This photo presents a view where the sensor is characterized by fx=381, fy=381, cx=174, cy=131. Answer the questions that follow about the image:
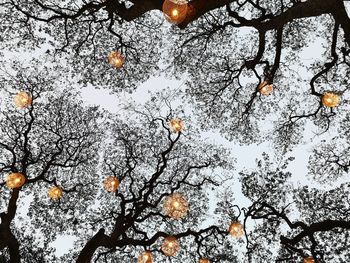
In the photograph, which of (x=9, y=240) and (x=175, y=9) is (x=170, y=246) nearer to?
(x=9, y=240)

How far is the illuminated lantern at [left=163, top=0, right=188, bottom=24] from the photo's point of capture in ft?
20.6

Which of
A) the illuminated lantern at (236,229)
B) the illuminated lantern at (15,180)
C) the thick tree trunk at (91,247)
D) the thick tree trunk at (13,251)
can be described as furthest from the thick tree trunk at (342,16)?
the thick tree trunk at (13,251)

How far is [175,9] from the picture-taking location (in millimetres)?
6301

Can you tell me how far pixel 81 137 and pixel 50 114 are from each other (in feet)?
4.73

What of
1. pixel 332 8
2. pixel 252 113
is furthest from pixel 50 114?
pixel 332 8

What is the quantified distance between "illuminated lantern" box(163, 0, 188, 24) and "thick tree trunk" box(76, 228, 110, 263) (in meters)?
5.02

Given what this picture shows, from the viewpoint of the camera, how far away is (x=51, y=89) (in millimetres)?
Result: 13789

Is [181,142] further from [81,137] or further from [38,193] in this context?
[38,193]

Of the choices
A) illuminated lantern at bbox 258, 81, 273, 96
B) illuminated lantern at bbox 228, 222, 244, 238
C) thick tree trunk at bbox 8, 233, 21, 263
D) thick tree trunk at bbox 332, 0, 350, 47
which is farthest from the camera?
illuminated lantern at bbox 258, 81, 273, 96

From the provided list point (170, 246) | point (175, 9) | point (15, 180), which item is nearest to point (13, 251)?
point (15, 180)

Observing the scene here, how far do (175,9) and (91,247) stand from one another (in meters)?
5.30

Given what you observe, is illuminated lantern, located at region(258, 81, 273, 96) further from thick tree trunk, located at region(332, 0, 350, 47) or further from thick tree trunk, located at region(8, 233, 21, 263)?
thick tree trunk, located at region(8, 233, 21, 263)

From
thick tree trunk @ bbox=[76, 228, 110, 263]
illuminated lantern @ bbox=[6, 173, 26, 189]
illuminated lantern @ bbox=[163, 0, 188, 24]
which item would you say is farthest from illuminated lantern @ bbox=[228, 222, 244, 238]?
illuminated lantern @ bbox=[163, 0, 188, 24]

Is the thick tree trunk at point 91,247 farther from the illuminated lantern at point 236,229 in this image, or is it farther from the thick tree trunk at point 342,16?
the thick tree trunk at point 342,16
